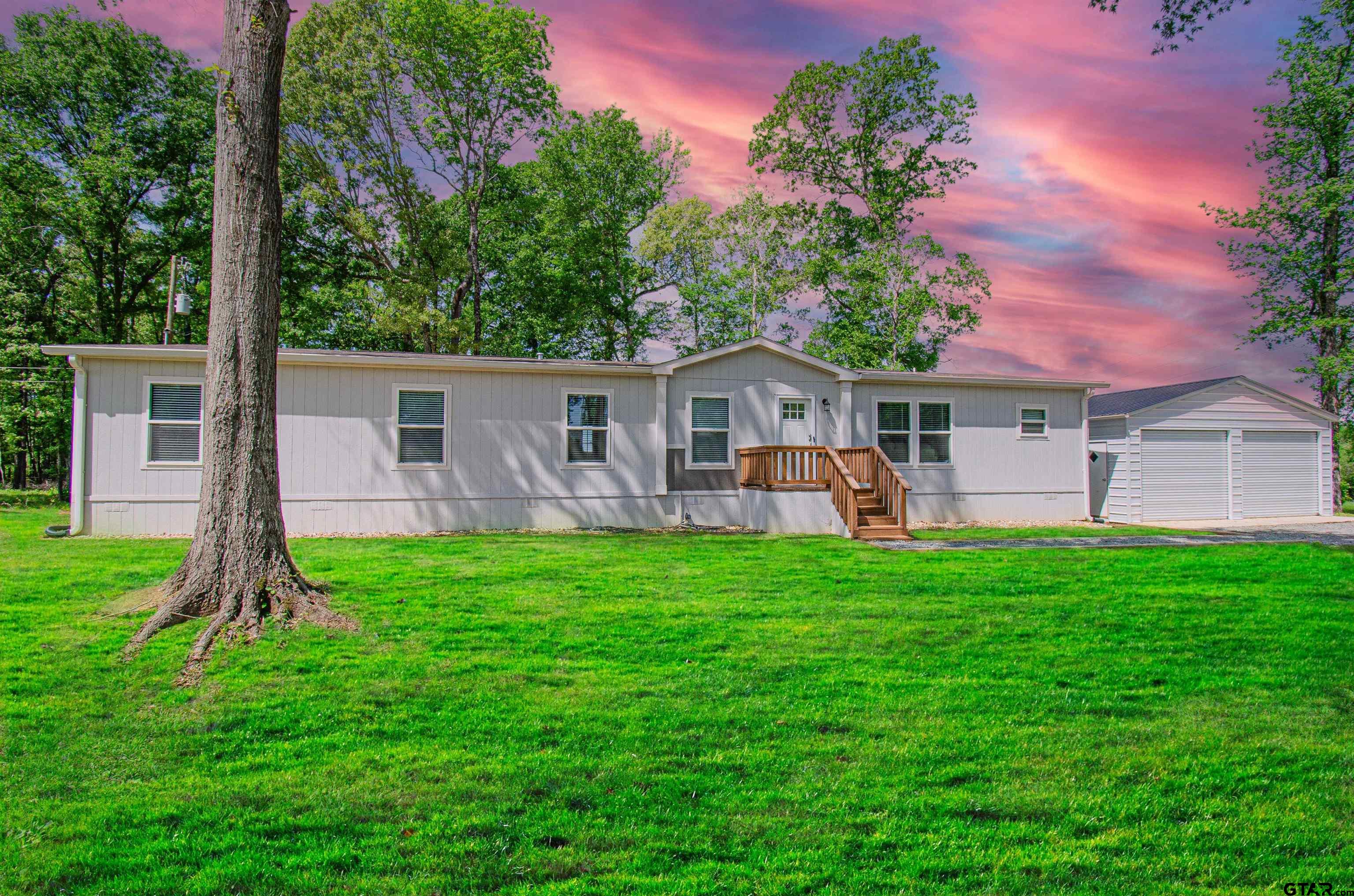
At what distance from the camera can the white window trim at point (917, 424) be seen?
15375 millimetres

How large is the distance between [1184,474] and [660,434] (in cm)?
1251

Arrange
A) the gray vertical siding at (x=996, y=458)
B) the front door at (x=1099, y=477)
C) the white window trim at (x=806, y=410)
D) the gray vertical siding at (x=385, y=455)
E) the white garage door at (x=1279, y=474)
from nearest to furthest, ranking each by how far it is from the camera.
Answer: the gray vertical siding at (x=385, y=455) < the white window trim at (x=806, y=410) < the gray vertical siding at (x=996, y=458) < the front door at (x=1099, y=477) < the white garage door at (x=1279, y=474)

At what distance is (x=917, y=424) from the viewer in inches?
612

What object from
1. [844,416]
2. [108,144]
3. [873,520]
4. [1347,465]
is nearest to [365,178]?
[108,144]

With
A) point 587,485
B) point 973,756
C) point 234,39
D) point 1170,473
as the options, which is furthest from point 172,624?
point 1170,473

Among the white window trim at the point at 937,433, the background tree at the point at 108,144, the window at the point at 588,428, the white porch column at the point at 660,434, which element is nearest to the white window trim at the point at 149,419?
the window at the point at 588,428

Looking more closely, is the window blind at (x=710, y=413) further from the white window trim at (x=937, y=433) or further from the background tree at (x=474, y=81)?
the background tree at (x=474, y=81)

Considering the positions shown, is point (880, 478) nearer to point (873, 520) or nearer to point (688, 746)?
point (873, 520)

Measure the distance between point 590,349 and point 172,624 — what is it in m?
21.7

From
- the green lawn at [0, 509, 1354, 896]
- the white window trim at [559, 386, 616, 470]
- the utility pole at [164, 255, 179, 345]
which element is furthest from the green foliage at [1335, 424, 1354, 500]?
the utility pole at [164, 255, 179, 345]

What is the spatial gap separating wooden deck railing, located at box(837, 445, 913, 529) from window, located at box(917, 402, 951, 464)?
5.07ft

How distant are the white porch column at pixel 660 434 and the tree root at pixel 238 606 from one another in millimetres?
8417

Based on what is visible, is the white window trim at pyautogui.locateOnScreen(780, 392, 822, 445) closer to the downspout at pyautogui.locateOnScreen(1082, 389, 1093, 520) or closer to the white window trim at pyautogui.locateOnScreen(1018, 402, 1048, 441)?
the white window trim at pyautogui.locateOnScreen(1018, 402, 1048, 441)

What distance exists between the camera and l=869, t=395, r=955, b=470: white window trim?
15375mm
